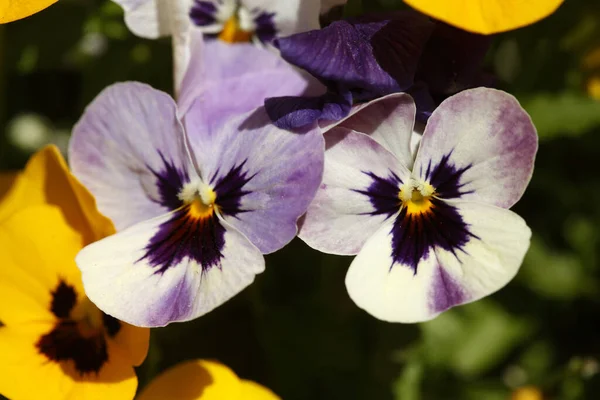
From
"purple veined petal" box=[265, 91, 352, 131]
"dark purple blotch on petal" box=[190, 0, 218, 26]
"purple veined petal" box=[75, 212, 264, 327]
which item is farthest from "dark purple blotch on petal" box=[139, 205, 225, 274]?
"dark purple blotch on petal" box=[190, 0, 218, 26]

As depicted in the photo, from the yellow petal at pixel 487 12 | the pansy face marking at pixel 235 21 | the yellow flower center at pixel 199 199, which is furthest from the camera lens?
the pansy face marking at pixel 235 21

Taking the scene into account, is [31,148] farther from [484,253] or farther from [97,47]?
[484,253]

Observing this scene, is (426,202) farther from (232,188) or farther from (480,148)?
(232,188)

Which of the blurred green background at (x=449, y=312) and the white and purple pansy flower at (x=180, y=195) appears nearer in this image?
the white and purple pansy flower at (x=180, y=195)

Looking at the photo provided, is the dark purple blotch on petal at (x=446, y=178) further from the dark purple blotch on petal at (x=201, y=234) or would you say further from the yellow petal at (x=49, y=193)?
the yellow petal at (x=49, y=193)

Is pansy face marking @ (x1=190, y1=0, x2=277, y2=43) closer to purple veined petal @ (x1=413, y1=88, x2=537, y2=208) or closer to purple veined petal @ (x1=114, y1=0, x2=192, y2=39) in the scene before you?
purple veined petal @ (x1=114, y1=0, x2=192, y2=39)

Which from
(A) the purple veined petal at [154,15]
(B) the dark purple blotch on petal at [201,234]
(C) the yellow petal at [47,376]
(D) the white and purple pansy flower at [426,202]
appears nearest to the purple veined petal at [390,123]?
(D) the white and purple pansy flower at [426,202]

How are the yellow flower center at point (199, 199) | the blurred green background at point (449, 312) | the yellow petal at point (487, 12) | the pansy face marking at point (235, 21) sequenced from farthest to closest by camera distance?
the blurred green background at point (449, 312), the pansy face marking at point (235, 21), the yellow flower center at point (199, 199), the yellow petal at point (487, 12)

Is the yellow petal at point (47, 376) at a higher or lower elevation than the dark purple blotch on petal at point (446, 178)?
lower

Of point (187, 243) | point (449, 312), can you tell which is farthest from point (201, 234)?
point (449, 312)

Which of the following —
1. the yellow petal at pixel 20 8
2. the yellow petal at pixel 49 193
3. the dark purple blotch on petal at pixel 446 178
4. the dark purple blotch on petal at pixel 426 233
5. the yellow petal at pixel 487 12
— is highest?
the yellow petal at pixel 487 12
